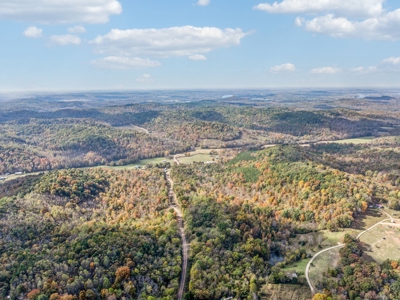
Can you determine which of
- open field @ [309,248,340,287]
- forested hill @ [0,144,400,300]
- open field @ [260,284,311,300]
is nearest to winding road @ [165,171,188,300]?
forested hill @ [0,144,400,300]

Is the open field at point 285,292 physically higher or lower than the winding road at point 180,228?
lower

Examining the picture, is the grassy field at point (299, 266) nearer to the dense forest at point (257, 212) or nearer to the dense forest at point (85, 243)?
the dense forest at point (257, 212)

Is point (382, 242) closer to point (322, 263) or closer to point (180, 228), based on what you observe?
point (322, 263)

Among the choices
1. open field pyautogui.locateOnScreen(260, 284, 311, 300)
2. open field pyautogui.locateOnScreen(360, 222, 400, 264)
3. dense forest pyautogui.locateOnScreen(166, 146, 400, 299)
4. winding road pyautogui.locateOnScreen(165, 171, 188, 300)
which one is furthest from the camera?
open field pyautogui.locateOnScreen(360, 222, 400, 264)

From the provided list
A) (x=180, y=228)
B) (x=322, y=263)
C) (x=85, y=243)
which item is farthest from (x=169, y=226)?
(x=322, y=263)

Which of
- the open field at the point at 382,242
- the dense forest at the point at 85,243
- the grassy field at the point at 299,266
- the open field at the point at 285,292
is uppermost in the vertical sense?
the dense forest at the point at 85,243

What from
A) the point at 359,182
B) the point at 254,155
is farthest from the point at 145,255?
the point at 254,155

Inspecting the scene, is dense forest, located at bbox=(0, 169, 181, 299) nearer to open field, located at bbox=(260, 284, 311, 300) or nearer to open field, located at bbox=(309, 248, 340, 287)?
open field, located at bbox=(260, 284, 311, 300)

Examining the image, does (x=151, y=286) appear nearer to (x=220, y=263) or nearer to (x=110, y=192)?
(x=220, y=263)

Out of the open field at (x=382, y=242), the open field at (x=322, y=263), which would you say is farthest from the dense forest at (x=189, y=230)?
the open field at (x=382, y=242)
